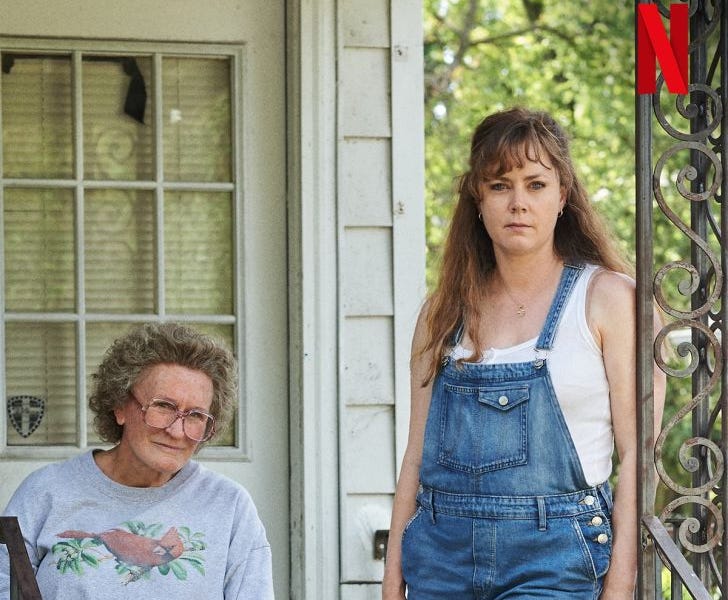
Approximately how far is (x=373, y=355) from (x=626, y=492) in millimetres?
1243

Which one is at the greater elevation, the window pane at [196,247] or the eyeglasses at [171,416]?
the window pane at [196,247]

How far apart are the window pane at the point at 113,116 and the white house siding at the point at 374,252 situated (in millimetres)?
576

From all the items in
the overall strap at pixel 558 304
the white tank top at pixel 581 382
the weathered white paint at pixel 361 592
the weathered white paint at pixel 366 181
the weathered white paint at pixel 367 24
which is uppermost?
the weathered white paint at pixel 367 24

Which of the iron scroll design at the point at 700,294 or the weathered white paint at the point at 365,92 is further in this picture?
the weathered white paint at the point at 365,92

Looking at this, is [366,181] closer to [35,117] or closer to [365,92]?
[365,92]

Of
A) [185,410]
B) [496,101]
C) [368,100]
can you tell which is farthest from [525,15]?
[185,410]

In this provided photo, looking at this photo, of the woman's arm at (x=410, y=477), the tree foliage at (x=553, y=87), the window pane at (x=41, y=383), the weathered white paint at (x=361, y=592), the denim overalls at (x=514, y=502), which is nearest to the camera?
the denim overalls at (x=514, y=502)

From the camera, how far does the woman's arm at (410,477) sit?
2445 mm

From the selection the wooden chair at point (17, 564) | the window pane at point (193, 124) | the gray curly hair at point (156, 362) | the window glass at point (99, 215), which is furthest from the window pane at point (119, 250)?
the wooden chair at point (17, 564)

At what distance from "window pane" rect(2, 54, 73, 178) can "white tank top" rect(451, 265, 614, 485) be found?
1.72 m

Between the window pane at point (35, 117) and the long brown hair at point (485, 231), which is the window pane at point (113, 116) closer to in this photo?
the window pane at point (35, 117)

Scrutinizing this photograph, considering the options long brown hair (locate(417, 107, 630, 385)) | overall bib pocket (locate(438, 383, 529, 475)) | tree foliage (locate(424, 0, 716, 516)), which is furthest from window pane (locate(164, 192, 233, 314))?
tree foliage (locate(424, 0, 716, 516))

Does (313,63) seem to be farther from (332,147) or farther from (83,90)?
(83,90)

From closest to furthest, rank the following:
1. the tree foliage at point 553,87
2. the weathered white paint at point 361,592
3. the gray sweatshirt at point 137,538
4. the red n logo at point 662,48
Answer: the red n logo at point 662,48 < the gray sweatshirt at point 137,538 < the weathered white paint at point 361,592 < the tree foliage at point 553,87
